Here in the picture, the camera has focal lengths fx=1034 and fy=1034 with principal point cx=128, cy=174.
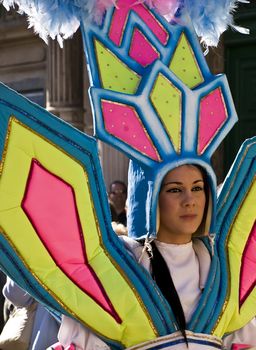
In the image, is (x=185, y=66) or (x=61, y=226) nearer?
(x=61, y=226)

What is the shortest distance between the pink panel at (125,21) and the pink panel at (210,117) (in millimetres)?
271

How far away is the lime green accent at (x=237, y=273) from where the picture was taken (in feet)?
12.3

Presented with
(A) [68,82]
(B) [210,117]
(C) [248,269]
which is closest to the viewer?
(B) [210,117]

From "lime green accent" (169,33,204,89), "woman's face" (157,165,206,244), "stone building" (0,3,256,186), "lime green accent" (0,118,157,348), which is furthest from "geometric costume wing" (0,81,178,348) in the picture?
"stone building" (0,3,256,186)

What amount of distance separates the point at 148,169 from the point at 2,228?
0.56 m

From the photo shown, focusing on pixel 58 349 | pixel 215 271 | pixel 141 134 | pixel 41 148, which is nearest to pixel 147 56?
pixel 141 134

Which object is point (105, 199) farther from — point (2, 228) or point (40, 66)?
point (40, 66)

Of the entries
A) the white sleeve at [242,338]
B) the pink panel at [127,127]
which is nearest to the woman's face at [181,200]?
the pink panel at [127,127]

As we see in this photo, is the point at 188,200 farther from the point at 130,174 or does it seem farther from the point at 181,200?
the point at 130,174

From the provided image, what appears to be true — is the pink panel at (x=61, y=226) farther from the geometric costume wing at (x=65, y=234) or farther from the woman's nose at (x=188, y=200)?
the woman's nose at (x=188, y=200)

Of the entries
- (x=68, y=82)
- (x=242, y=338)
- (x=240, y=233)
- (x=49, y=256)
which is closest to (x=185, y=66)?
(x=240, y=233)

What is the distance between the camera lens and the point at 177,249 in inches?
147

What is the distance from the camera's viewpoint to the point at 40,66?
984 cm

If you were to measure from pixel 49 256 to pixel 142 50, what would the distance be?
2.72 ft
